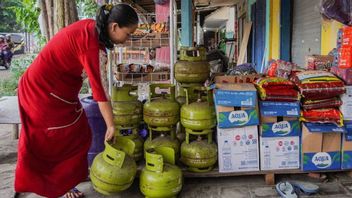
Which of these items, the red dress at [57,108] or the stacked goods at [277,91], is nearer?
the red dress at [57,108]

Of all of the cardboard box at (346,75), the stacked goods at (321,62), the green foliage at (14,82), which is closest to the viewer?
the cardboard box at (346,75)

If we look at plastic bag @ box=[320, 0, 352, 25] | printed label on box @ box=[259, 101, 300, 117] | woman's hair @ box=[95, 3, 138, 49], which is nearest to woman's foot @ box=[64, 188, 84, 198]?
woman's hair @ box=[95, 3, 138, 49]

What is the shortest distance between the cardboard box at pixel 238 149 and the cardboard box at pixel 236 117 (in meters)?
0.06

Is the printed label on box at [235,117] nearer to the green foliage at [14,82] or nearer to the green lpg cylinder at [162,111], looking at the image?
the green lpg cylinder at [162,111]

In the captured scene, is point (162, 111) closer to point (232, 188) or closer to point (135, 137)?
point (135, 137)

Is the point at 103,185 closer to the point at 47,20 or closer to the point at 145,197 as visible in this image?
the point at 145,197

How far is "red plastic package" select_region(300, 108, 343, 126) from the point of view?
3264 millimetres

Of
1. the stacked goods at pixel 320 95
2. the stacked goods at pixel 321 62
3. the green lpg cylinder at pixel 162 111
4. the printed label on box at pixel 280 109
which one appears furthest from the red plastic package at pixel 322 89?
the green lpg cylinder at pixel 162 111

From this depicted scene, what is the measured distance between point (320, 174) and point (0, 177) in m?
3.17

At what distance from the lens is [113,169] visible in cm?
288

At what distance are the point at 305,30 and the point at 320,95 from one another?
263cm

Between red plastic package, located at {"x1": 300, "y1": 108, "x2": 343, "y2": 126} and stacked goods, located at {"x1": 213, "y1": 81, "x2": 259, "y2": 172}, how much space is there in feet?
1.56

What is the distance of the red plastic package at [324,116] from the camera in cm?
326

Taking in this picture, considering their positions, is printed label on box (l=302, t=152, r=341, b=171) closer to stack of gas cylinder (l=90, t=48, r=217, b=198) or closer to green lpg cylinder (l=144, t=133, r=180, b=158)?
stack of gas cylinder (l=90, t=48, r=217, b=198)
